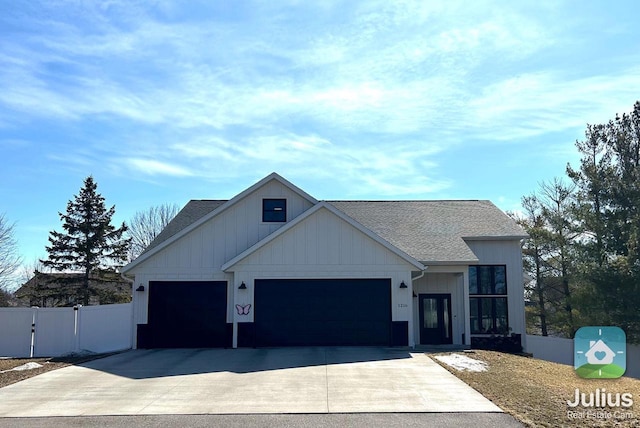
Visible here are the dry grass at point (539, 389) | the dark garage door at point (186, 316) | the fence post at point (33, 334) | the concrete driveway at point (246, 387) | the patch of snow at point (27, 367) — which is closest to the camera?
the dry grass at point (539, 389)

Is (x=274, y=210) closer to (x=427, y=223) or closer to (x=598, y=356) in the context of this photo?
(x=427, y=223)

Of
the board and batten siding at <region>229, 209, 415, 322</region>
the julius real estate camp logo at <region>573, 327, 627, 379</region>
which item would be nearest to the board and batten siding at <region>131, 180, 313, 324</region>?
the board and batten siding at <region>229, 209, 415, 322</region>

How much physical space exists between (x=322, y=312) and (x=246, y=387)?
280 inches

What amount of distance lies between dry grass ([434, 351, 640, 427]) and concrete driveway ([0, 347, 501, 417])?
0.48 meters

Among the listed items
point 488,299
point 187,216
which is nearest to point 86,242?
point 187,216

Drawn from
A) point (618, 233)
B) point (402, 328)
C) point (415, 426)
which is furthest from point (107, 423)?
point (618, 233)

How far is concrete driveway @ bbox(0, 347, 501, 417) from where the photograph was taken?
9.20 meters

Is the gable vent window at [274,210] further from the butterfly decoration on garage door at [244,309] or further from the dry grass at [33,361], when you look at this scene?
the dry grass at [33,361]

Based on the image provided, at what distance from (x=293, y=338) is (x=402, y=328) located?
3599 mm

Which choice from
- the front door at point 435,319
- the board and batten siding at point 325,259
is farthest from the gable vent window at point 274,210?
the front door at point 435,319

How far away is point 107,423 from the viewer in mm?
8258

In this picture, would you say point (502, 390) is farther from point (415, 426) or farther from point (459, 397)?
point (415, 426)

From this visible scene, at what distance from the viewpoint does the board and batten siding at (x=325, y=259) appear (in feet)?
58.6

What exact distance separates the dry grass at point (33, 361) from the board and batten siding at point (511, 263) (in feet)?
46.2
